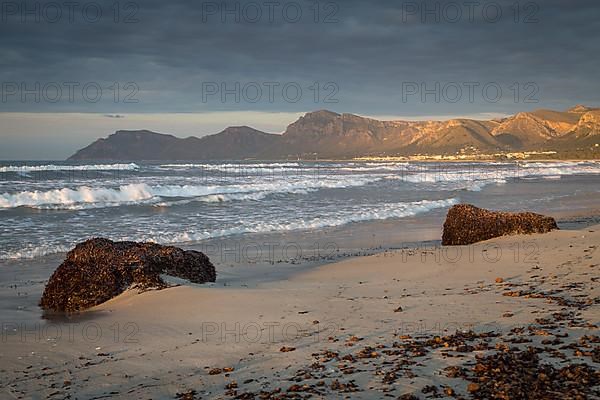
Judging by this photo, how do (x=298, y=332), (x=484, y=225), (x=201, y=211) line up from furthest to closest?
(x=201, y=211)
(x=484, y=225)
(x=298, y=332)

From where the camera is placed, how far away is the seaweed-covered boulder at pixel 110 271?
Result: 8133 millimetres

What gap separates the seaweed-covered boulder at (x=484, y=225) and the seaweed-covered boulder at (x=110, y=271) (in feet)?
21.0

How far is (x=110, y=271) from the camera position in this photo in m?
8.50

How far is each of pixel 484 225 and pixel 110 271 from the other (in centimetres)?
873

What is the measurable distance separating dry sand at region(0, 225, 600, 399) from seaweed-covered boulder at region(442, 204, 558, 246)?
11.2 feet

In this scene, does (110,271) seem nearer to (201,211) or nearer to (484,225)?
(484,225)

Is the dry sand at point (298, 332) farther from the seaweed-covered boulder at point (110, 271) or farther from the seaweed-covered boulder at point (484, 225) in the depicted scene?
the seaweed-covered boulder at point (484, 225)

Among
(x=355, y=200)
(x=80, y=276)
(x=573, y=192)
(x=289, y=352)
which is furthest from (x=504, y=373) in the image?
(x=573, y=192)

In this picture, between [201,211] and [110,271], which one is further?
[201,211]

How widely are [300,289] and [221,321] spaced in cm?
206

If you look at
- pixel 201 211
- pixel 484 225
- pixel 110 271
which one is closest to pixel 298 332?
pixel 110 271

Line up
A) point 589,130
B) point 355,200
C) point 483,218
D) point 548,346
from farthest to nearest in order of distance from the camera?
point 589,130, point 355,200, point 483,218, point 548,346

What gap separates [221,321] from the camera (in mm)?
6809

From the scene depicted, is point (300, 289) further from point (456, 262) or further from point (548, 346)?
A: point (548, 346)
